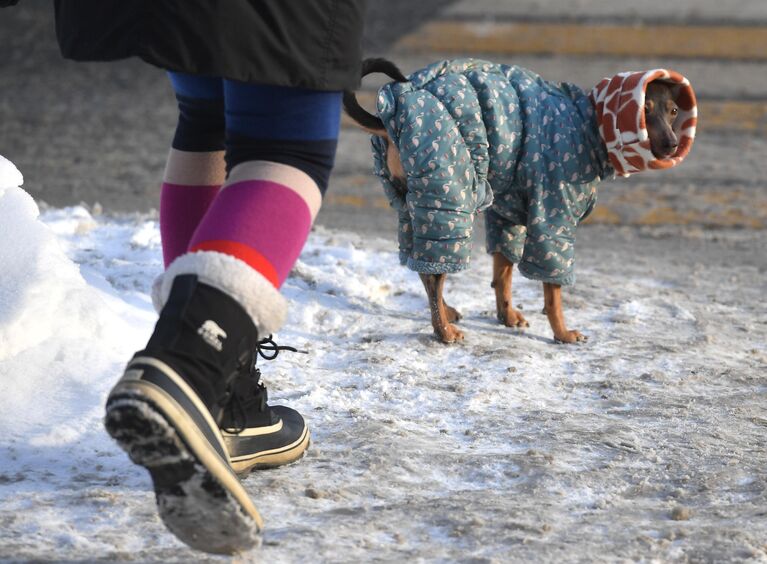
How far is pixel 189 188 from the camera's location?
90.0 inches

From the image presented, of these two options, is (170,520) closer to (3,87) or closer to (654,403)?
(654,403)

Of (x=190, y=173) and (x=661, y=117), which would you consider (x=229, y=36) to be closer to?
(x=190, y=173)

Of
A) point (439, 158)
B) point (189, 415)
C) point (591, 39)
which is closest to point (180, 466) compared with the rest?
point (189, 415)

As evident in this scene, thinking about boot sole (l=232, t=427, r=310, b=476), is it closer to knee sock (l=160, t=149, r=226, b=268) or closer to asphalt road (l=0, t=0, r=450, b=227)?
knee sock (l=160, t=149, r=226, b=268)

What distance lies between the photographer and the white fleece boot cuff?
172 centimetres

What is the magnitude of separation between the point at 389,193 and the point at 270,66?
6.63ft

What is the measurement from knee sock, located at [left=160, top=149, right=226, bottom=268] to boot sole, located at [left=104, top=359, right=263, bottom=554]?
0.66 m

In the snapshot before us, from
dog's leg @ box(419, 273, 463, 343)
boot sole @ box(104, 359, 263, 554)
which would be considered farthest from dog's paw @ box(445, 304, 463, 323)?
boot sole @ box(104, 359, 263, 554)

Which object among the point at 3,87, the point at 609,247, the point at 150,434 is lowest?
the point at 3,87

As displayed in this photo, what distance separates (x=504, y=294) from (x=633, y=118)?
0.76m

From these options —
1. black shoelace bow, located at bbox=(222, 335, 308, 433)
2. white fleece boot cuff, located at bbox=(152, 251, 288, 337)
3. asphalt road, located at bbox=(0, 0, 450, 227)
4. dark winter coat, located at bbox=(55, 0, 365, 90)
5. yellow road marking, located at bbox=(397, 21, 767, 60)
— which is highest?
dark winter coat, located at bbox=(55, 0, 365, 90)

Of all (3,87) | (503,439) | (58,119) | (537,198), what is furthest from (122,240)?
(3,87)

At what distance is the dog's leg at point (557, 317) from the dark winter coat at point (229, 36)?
204cm

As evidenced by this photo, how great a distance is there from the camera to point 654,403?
297 centimetres
